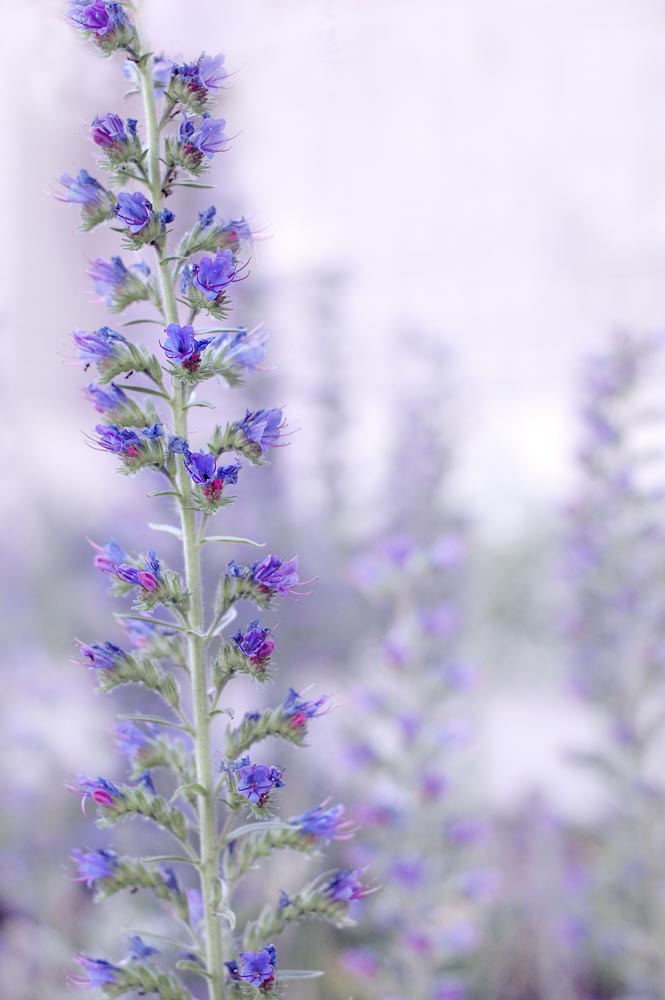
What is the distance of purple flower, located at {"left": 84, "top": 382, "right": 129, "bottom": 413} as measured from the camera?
66 centimetres

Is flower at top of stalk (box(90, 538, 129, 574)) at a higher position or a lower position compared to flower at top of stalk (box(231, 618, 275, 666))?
higher

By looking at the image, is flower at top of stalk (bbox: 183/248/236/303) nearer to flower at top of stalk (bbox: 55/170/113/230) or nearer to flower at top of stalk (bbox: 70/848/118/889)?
flower at top of stalk (bbox: 55/170/113/230)

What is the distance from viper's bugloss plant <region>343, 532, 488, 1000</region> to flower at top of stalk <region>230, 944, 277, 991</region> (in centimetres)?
75

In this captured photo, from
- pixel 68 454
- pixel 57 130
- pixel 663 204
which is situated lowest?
pixel 57 130

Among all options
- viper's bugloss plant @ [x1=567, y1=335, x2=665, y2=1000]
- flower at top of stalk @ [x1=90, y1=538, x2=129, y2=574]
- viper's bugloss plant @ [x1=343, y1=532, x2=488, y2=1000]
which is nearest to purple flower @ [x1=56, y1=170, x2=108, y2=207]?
flower at top of stalk @ [x1=90, y1=538, x2=129, y2=574]

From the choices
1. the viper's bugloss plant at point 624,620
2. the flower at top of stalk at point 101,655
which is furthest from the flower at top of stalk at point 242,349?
the viper's bugloss plant at point 624,620

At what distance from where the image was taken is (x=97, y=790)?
67cm

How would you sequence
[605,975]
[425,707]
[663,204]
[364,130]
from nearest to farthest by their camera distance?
[425,707], [605,975], [364,130], [663,204]

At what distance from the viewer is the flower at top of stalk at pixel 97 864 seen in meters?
0.69

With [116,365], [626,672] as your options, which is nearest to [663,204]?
[626,672]

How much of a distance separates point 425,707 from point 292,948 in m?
0.71

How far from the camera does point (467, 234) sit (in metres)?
3.35

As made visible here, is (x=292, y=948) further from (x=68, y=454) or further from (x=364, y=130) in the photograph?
(x=364, y=130)

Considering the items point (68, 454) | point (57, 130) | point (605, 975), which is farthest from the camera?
point (68, 454)
